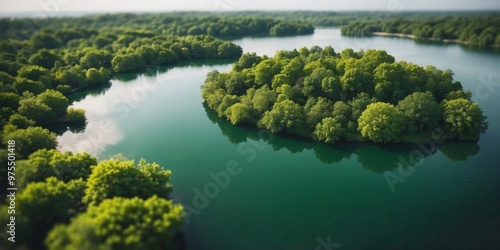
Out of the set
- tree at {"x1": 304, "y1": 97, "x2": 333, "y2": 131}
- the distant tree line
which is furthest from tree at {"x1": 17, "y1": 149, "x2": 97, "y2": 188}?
the distant tree line

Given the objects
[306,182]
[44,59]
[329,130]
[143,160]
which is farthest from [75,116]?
[329,130]

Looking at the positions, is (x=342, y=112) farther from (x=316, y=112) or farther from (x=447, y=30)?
(x=447, y=30)

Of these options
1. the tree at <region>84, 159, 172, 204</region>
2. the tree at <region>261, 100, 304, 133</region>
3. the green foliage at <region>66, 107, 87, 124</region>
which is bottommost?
the green foliage at <region>66, 107, 87, 124</region>

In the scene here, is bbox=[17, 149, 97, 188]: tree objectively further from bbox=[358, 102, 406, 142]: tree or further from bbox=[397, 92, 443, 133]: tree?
bbox=[397, 92, 443, 133]: tree

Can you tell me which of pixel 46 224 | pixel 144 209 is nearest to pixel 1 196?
pixel 46 224

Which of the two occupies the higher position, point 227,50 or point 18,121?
point 18,121

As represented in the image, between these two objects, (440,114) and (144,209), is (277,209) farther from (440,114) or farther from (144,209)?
(440,114)
